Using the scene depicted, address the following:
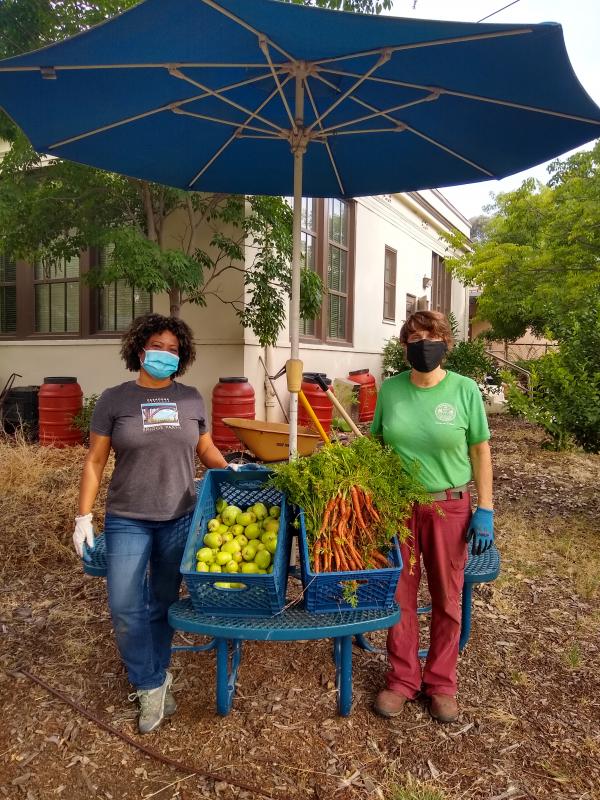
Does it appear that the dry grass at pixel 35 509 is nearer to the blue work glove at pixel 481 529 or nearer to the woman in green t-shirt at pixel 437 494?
the woman in green t-shirt at pixel 437 494

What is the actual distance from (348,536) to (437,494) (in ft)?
1.62

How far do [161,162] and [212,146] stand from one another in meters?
0.37

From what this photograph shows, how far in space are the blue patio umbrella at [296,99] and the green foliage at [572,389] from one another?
2.19 m

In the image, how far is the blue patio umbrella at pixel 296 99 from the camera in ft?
7.80

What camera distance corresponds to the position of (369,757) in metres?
2.49

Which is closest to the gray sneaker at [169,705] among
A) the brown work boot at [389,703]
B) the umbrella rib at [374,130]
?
the brown work boot at [389,703]

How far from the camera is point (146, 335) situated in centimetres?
279

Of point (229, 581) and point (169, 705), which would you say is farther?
point (169, 705)

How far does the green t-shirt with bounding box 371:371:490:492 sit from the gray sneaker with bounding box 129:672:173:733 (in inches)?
59.1

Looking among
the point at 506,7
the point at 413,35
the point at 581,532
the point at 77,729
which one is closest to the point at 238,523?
the point at 77,729

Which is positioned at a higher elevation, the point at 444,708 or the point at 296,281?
the point at 296,281

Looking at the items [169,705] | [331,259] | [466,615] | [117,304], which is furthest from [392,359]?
[169,705]

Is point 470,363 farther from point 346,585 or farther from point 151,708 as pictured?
point 151,708

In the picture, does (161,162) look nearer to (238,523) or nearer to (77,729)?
(238,523)
